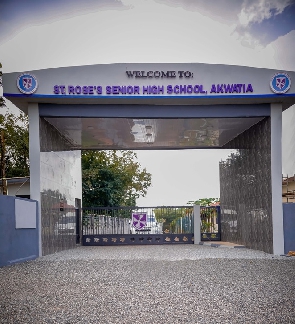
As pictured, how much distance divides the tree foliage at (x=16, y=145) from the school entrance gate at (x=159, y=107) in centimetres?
1850

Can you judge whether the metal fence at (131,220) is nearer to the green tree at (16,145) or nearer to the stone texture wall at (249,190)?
the stone texture wall at (249,190)

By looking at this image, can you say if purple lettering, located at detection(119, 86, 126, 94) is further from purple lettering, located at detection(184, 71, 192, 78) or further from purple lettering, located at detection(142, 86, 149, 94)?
purple lettering, located at detection(184, 71, 192, 78)

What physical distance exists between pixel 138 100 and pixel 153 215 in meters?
8.12

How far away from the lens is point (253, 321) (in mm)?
5242

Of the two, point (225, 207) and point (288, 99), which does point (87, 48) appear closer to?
point (288, 99)

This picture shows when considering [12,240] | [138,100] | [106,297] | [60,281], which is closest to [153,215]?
[138,100]

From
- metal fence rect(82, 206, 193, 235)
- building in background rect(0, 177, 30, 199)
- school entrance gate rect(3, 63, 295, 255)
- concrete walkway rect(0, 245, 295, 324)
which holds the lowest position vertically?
concrete walkway rect(0, 245, 295, 324)

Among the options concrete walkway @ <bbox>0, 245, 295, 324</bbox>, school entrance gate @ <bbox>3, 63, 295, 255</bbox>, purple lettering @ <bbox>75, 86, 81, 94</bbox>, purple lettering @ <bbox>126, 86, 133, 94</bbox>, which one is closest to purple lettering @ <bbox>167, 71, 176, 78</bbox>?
school entrance gate @ <bbox>3, 63, 295, 255</bbox>

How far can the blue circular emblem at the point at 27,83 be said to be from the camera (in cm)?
1359

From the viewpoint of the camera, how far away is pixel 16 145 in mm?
34656

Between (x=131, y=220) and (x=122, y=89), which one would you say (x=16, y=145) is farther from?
(x=122, y=89)

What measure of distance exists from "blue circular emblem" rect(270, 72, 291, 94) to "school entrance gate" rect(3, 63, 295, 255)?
3 centimetres

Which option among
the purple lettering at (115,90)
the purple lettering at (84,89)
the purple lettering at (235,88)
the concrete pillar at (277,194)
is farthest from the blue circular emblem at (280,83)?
the purple lettering at (84,89)

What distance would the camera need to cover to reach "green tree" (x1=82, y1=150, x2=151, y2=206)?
33.5 metres
